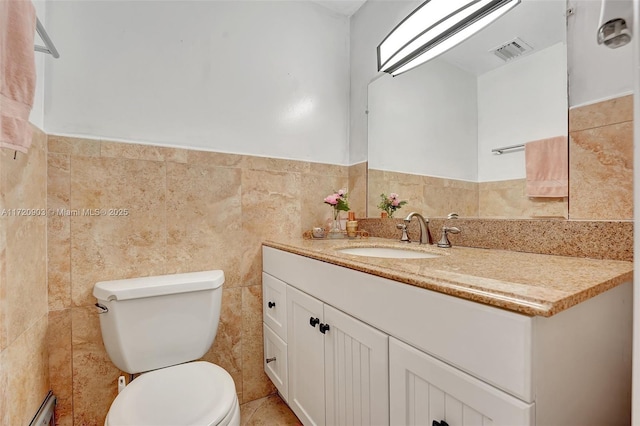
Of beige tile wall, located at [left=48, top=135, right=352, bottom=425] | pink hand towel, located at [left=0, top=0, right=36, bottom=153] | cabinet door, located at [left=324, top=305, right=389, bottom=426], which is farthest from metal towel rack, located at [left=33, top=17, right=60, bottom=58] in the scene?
cabinet door, located at [left=324, top=305, right=389, bottom=426]

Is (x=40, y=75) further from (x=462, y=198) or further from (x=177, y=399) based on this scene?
(x=462, y=198)

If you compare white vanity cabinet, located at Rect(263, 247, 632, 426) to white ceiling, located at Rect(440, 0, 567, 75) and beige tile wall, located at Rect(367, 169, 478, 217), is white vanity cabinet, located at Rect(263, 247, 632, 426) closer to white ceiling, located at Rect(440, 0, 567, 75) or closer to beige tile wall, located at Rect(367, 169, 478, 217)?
beige tile wall, located at Rect(367, 169, 478, 217)

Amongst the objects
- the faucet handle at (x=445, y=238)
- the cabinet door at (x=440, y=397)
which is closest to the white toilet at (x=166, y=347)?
the cabinet door at (x=440, y=397)

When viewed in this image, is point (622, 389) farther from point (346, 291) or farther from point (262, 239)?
point (262, 239)

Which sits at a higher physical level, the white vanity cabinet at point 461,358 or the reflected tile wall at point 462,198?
the reflected tile wall at point 462,198

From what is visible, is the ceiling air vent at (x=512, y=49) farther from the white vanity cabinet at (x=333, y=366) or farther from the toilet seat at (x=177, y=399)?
the toilet seat at (x=177, y=399)

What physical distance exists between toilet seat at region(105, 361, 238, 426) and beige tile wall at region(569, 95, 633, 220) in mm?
1248

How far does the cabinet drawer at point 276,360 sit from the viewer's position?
4.29ft

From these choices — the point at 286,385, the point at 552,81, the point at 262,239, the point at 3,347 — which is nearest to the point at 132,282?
the point at 3,347

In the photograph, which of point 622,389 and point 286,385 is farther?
point 286,385

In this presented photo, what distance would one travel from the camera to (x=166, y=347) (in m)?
1.17

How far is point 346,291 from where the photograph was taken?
0.89 metres

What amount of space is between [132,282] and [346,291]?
91 cm

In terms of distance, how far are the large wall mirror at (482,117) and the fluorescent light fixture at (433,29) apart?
36mm
